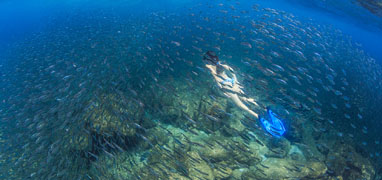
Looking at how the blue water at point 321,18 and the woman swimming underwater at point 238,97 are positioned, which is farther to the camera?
the blue water at point 321,18

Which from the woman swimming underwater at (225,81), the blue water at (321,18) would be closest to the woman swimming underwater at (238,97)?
the woman swimming underwater at (225,81)

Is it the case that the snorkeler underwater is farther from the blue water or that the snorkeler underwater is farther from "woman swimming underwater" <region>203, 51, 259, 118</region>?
the blue water

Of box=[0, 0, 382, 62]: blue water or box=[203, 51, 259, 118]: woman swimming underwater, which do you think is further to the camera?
box=[0, 0, 382, 62]: blue water

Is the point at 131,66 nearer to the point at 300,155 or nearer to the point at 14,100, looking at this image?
the point at 14,100

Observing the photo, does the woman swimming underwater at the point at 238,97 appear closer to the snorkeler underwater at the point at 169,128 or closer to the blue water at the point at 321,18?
the snorkeler underwater at the point at 169,128

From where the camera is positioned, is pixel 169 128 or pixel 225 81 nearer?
pixel 169 128

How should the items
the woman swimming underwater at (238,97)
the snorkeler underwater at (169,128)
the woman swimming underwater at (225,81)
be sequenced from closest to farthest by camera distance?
the snorkeler underwater at (169,128), the woman swimming underwater at (238,97), the woman swimming underwater at (225,81)

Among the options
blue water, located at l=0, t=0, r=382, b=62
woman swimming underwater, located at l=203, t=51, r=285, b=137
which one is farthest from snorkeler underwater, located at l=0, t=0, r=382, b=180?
blue water, located at l=0, t=0, r=382, b=62

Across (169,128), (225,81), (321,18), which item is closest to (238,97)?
(225,81)

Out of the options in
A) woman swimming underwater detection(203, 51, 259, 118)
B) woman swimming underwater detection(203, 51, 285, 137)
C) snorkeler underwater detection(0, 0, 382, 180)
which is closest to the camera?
snorkeler underwater detection(0, 0, 382, 180)

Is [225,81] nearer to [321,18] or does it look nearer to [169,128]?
[169,128]

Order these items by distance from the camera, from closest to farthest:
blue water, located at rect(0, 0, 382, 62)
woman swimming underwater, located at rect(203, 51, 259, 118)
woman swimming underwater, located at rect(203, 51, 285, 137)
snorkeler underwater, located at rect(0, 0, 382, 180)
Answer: snorkeler underwater, located at rect(0, 0, 382, 180), woman swimming underwater, located at rect(203, 51, 285, 137), woman swimming underwater, located at rect(203, 51, 259, 118), blue water, located at rect(0, 0, 382, 62)

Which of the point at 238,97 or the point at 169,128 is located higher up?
the point at 238,97

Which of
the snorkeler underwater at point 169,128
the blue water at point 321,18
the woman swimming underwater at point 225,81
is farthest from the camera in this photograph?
Answer: the blue water at point 321,18
